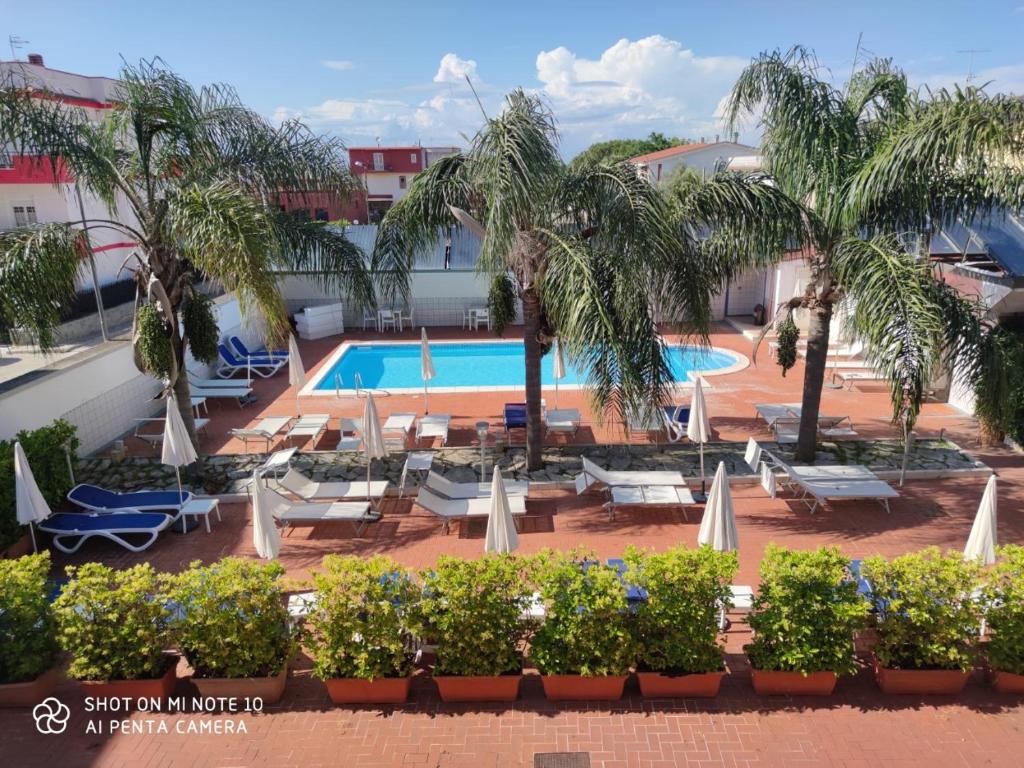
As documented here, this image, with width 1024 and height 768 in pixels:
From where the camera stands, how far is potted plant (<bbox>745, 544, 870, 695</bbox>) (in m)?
5.39

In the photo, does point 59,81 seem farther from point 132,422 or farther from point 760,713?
point 760,713

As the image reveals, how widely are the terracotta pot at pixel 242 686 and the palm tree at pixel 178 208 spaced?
4339mm

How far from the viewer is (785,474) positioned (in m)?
10.4

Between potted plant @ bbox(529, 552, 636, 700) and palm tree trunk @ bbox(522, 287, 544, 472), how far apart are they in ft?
15.3

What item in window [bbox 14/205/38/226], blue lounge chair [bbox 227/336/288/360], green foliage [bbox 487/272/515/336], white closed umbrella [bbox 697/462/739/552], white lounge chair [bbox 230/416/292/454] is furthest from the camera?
window [bbox 14/205/38/226]

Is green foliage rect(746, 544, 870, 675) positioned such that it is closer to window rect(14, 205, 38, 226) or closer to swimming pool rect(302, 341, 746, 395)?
swimming pool rect(302, 341, 746, 395)

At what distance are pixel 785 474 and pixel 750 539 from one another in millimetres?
2222

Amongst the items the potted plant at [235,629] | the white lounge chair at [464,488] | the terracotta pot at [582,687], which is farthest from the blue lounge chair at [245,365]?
the terracotta pot at [582,687]

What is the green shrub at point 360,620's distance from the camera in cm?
545

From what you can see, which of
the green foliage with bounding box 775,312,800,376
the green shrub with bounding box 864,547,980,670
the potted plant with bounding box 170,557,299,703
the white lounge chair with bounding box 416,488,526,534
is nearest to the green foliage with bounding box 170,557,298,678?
the potted plant with bounding box 170,557,299,703

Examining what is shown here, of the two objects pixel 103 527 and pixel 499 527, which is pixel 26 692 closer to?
pixel 103 527

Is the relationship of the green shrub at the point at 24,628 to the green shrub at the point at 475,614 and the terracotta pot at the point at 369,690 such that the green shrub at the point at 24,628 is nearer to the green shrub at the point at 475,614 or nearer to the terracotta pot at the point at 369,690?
the terracotta pot at the point at 369,690

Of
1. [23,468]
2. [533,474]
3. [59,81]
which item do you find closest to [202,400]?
[23,468]

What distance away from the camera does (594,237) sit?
9.19 meters
